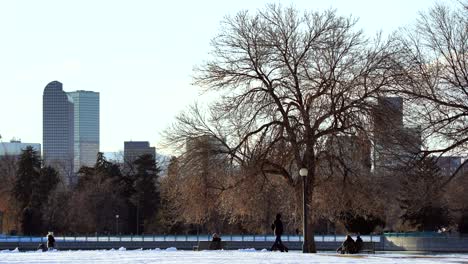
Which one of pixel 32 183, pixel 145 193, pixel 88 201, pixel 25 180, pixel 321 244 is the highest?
pixel 25 180

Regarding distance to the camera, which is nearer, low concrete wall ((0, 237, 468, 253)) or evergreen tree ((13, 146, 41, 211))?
low concrete wall ((0, 237, 468, 253))

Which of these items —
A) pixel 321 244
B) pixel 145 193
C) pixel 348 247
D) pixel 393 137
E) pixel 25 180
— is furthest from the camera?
pixel 25 180

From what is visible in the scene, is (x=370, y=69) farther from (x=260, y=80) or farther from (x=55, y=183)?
(x=55, y=183)

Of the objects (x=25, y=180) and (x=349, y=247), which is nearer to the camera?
(x=349, y=247)

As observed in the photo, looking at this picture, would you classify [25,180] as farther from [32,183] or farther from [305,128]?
[305,128]

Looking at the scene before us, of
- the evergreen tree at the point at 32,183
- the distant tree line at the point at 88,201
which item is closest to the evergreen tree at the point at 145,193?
the distant tree line at the point at 88,201

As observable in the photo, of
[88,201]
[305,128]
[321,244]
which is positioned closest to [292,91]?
[305,128]

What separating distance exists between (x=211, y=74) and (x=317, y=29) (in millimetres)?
5408

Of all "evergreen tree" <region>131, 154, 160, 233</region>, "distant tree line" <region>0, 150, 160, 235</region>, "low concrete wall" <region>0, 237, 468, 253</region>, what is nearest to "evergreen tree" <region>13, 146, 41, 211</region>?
"distant tree line" <region>0, 150, 160, 235</region>

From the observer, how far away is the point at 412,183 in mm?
37375

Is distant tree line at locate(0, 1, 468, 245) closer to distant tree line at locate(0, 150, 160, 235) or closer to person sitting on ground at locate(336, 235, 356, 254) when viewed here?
person sitting on ground at locate(336, 235, 356, 254)

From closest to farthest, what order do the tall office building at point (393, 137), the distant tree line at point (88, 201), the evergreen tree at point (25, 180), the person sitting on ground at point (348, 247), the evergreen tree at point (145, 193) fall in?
the tall office building at point (393, 137) → the person sitting on ground at point (348, 247) → the distant tree line at point (88, 201) → the evergreen tree at point (145, 193) → the evergreen tree at point (25, 180)

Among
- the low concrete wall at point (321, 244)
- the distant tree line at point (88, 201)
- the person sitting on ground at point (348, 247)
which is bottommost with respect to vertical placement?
the low concrete wall at point (321, 244)

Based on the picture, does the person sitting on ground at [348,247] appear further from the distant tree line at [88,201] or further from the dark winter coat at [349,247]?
the distant tree line at [88,201]
